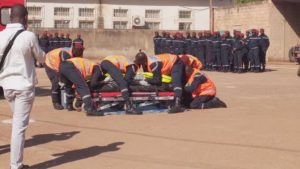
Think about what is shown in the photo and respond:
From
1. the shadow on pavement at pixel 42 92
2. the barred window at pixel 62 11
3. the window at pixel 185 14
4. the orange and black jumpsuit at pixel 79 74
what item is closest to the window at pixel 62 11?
the barred window at pixel 62 11

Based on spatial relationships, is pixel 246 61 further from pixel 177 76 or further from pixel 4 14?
pixel 177 76

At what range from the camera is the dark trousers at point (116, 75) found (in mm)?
11086

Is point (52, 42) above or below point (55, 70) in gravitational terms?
above

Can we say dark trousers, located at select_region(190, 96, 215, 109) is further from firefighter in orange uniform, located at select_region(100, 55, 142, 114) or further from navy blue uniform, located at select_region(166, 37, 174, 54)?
navy blue uniform, located at select_region(166, 37, 174, 54)

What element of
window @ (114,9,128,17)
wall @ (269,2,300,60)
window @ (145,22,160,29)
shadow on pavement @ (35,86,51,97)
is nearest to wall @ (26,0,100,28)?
window @ (114,9,128,17)

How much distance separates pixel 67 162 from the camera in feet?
23.4

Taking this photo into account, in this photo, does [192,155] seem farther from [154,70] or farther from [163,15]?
[163,15]

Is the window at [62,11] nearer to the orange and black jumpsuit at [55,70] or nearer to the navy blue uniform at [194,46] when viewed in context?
the navy blue uniform at [194,46]

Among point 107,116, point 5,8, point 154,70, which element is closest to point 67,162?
point 107,116

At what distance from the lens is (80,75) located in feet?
36.6

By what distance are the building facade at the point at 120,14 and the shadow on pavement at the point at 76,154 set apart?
3252 cm

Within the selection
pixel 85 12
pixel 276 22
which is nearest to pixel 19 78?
pixel 276 22

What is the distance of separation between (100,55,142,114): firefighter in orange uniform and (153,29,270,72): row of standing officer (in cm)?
1280

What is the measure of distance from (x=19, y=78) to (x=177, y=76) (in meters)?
5.43
